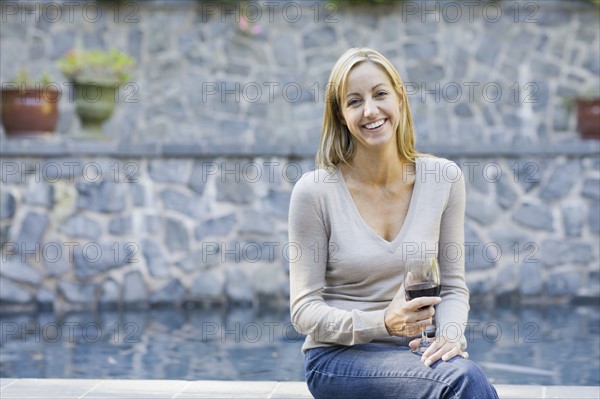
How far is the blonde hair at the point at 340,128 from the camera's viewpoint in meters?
2.52

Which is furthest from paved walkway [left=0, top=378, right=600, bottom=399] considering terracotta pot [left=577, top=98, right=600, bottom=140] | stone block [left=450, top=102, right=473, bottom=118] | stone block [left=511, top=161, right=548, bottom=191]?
stone block [left=450, top=102, right=473, bottom=118]

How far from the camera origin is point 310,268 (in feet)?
8.19

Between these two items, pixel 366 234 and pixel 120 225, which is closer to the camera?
pixel 366 234

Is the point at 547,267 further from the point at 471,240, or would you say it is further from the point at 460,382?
the point at 460,382

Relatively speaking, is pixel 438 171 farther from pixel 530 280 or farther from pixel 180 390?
pixel 530 280

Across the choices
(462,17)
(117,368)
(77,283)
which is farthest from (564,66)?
(117,368)

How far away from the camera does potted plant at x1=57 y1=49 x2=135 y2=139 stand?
23.8 feet

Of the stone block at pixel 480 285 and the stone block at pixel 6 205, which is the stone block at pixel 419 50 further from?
the stone block at pixel 6 205

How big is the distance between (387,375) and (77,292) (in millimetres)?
4381

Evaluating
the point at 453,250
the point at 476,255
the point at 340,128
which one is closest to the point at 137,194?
the point at 476,255

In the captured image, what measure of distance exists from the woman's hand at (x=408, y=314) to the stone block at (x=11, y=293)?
4414mm

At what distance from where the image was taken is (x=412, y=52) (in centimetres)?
916

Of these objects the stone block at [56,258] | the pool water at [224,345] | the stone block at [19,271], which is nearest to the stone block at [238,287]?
the pool water at [224,345]

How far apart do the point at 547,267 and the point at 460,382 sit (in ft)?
14.8
